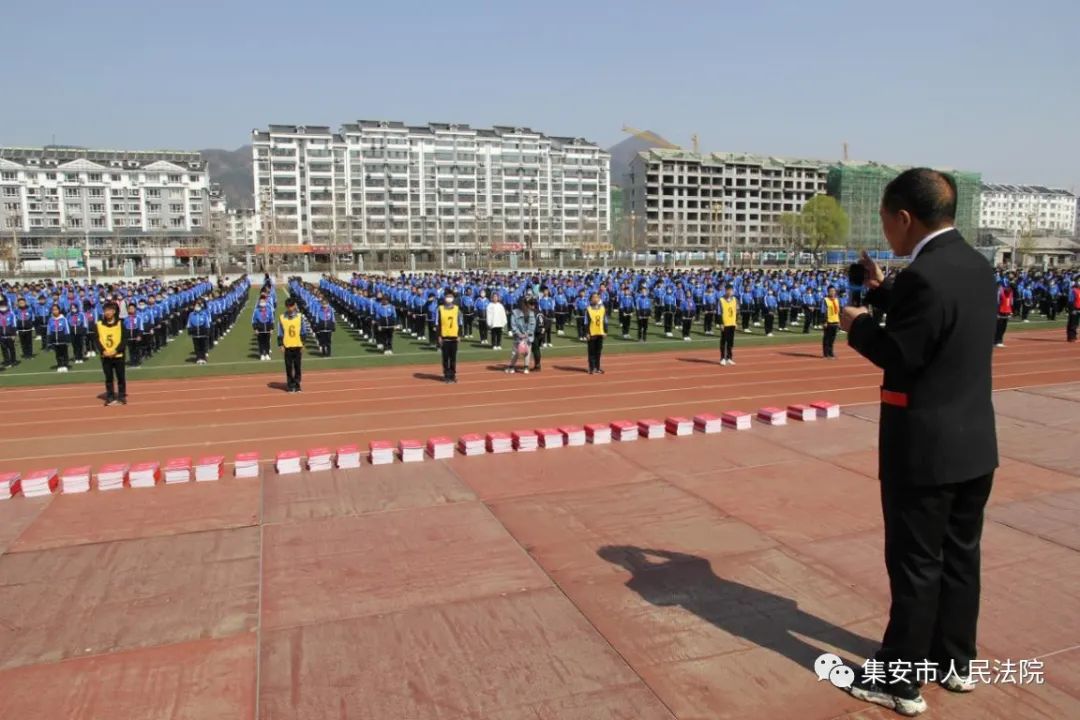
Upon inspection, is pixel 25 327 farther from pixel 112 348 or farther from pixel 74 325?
pixel 112 348

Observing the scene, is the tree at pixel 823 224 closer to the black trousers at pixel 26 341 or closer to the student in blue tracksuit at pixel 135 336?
the student in blue tracksuit at pixel 135 336

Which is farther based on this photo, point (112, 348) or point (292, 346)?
point (292, 346)

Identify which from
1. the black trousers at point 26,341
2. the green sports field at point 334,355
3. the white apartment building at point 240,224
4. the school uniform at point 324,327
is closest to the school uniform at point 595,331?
the green sports field at point 334,355

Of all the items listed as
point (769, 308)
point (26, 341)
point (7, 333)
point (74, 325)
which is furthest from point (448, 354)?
point (769, 308)

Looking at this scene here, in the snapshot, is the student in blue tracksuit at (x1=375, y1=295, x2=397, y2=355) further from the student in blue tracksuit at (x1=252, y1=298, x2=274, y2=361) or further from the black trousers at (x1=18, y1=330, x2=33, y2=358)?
the black trousers at (x1=18, y1=330, x2=33, y2=358)

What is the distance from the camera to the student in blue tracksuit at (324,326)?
1770 cm

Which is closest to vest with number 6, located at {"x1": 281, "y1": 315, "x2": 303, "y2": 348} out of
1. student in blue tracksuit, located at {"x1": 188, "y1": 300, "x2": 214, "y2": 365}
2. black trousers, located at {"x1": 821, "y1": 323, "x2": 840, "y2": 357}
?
student in blue tracksuit, located at {"x1": 188, "y1": 300, "x2": 214, "y2": 365}

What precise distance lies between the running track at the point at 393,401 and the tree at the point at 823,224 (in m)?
87.9

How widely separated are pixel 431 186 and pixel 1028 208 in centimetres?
12503

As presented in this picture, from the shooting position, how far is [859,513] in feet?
18.4

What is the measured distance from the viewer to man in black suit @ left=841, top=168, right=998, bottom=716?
9.32 feet

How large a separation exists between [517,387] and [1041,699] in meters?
10.3

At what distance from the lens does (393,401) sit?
11859mm

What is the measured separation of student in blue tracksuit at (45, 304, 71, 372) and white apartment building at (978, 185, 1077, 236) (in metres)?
160
